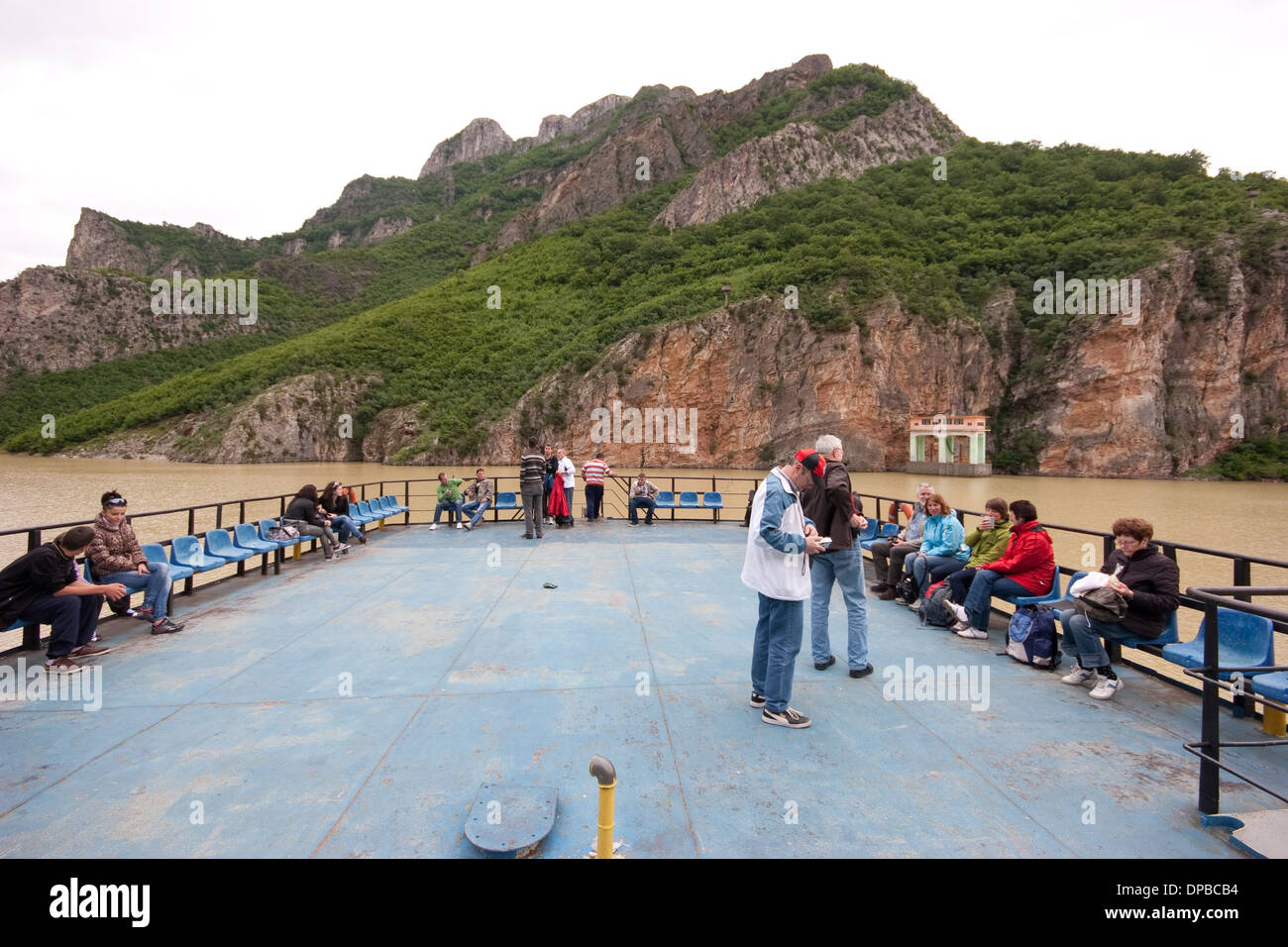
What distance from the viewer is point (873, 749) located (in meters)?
3.59

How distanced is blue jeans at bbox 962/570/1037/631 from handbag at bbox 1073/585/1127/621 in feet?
3.47

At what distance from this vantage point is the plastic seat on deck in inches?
290

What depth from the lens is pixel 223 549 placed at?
7.57m

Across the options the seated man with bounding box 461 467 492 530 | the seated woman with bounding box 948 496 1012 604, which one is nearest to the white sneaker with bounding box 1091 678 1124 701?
the seated woman with bounding box 948 496 1012 604

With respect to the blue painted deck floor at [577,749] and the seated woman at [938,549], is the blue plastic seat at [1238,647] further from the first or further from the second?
the seated woman at [938,549]

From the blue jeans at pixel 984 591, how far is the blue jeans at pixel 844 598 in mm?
1570

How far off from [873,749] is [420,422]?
59379mm

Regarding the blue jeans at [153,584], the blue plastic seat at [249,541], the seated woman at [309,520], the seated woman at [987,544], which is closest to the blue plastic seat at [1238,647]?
the seated woman at [987,544]

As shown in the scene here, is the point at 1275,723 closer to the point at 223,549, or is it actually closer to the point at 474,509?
the point at 223,549

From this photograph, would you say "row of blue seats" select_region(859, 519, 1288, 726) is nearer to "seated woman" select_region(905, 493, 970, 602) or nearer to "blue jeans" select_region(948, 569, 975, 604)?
"blue jeans" select_region(948, 569, 975, 604)

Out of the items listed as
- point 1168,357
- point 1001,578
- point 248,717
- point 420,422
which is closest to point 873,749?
point 1001,578

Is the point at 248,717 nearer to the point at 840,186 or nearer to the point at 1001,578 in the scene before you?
the point at 1001,578

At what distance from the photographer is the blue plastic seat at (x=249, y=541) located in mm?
7932

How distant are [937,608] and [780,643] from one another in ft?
10.5
